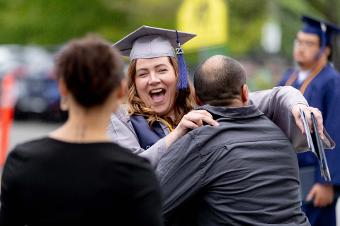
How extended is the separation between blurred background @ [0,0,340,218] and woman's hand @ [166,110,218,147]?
15.3 meters

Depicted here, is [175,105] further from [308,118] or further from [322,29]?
[322,29]

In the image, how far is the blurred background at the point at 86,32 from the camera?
22000mm

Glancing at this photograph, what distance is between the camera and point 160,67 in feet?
13.9

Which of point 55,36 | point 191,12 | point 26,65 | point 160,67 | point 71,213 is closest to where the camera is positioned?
point 71,213

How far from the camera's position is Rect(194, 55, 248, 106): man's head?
3633 mm

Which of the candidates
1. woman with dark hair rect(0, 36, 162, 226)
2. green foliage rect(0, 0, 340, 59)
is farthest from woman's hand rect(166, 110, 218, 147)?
green foliage rect(0, 0, 340, 59)

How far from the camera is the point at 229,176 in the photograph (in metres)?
3.53

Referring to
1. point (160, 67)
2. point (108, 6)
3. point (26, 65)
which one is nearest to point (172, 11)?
point (108, 6)

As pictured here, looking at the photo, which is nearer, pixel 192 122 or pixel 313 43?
pixel 192 122

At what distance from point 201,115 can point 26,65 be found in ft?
70.8

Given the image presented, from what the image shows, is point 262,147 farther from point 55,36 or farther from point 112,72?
point 55,36

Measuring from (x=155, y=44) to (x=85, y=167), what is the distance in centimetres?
147

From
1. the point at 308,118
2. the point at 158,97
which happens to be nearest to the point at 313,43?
the point at 158,97

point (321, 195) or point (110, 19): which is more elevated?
point (110, 19)
